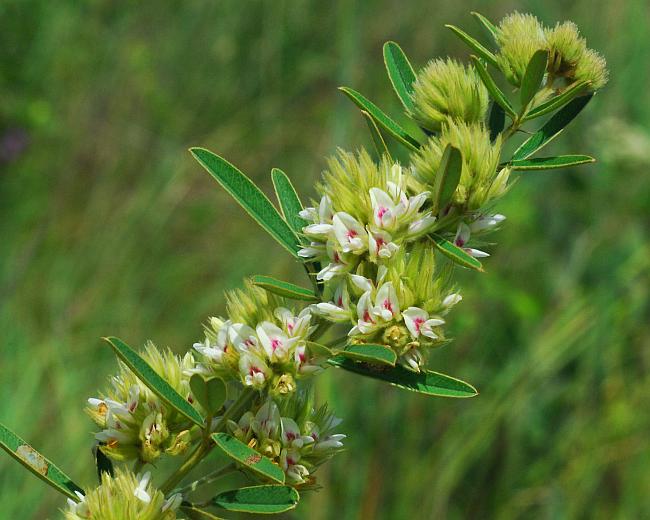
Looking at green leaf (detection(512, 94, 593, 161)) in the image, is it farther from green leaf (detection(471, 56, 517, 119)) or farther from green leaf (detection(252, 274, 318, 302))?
green leaf (detection(252, 274, 318, 302))

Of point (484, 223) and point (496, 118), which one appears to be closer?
point (484, 223)

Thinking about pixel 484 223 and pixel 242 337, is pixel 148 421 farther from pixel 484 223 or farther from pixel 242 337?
pixel 484 223

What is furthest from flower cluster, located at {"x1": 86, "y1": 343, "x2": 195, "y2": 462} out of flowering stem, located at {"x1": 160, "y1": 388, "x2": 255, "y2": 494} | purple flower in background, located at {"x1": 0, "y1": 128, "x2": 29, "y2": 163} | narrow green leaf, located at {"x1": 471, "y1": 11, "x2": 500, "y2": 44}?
purple flower in background, located at {"x1": 0, "y1": 128, "x2": 29, "y2": 163}

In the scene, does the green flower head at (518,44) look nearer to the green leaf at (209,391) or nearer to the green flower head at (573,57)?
the green flower head at (573,57)

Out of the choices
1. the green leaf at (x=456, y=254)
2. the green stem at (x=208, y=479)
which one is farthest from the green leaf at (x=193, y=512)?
the green leaf at (x=456, y=254)

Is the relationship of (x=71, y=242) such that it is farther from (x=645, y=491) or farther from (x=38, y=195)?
(x=645, y=491)

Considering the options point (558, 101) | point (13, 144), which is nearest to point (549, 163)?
point (558, 101)
